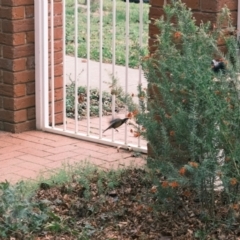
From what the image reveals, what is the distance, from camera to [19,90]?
26.0 feet

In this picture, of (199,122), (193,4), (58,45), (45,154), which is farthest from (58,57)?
(199,122)

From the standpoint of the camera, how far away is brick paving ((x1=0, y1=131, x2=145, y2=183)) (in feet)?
22.4

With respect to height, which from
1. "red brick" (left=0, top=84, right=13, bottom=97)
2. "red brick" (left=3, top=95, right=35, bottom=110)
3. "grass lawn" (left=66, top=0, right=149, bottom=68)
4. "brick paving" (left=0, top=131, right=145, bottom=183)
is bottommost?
"grass lawn" (left=66, top=0, right=149, bottom=68)

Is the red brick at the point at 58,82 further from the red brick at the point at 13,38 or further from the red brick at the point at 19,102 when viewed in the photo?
the red brick at the point at 13,38

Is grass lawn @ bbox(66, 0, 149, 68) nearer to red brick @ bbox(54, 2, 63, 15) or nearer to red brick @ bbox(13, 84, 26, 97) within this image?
red brick @ bbox(54, 2, 63, 15)

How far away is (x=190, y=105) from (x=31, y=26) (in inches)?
126

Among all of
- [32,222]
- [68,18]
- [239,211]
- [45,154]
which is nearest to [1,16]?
[45,154]

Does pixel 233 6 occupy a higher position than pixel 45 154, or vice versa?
pixel 233 6

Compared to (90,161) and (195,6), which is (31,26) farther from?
(195,6)

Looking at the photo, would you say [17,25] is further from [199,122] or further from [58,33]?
[199,122]

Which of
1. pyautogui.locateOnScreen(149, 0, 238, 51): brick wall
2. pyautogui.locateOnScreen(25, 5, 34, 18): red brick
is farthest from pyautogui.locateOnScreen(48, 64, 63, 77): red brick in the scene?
pyautogui.locateOnScreen(149, 0, 238, 51): brick wall

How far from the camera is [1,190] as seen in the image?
18.1ft

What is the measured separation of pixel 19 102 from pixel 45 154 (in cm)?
86

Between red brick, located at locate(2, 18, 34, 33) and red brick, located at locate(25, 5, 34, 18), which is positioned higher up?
red brick, located at locate(25, 5, 34, 18)
